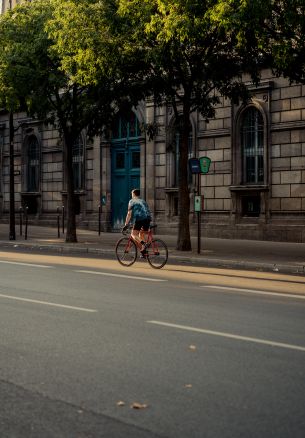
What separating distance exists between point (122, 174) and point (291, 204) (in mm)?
9382

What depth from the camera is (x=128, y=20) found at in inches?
728

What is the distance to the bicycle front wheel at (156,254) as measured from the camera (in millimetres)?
15844

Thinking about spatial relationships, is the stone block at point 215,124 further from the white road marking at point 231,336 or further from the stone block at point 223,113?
the white road marking at point 231,336

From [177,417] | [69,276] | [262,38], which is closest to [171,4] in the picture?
[262,38]

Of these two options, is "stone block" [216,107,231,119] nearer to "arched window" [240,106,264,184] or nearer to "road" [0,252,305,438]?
"arched window" [240,106,264,184]

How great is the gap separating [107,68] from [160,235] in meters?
11.1

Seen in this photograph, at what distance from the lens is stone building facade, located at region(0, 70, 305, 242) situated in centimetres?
2495

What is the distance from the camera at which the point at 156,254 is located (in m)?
16.0

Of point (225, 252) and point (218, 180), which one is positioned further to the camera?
point (218, 180)

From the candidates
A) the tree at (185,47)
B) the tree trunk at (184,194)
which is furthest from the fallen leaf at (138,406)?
the tree trunk at (184,194)

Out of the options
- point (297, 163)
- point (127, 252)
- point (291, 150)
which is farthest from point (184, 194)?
point (291, 150)

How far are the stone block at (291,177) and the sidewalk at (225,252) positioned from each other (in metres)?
2.26

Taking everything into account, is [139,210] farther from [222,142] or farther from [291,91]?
[222,142]

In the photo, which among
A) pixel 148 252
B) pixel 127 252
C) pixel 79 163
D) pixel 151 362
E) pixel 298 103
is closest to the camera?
pixel 151 362
